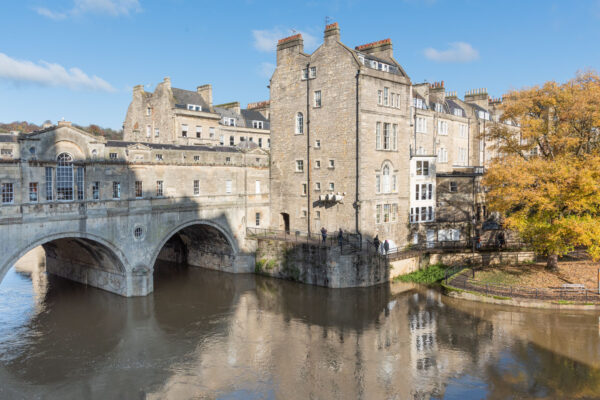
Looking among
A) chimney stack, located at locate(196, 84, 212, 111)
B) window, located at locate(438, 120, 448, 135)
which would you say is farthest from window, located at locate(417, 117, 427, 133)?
chimney stack, located at locate(196, 84, 212, 111)

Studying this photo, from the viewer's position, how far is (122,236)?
28797 mm

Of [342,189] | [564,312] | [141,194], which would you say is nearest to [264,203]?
[342,189]

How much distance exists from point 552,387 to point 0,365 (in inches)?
898

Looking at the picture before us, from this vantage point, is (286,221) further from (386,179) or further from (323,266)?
(386,179)

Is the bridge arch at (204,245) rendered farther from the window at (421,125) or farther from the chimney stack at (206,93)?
the window at (421,125)

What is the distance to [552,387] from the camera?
17.4 metres

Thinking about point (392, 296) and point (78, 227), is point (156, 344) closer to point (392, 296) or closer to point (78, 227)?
point (78, 227)

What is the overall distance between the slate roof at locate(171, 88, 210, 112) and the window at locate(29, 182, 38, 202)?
24.8 m

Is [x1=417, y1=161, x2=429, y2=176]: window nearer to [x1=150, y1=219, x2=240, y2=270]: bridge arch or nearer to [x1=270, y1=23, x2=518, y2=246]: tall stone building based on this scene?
[x1=270, y1=23, x2=518, y2=246]: tall stone building

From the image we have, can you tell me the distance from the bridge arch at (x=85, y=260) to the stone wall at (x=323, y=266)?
1080cm

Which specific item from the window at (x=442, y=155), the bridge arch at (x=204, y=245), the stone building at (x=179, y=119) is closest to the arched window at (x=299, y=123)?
the bridge arch at (x=204, y=245)

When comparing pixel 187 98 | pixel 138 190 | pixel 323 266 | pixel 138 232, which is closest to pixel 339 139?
pixel 323 266

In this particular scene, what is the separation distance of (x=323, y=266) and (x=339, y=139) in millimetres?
9470

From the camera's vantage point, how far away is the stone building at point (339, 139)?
3322cm
